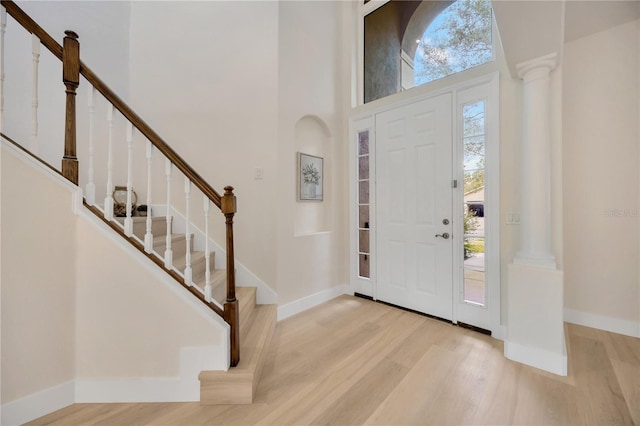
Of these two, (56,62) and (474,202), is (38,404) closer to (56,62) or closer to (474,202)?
(56,62)

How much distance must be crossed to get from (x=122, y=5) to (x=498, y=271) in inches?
186

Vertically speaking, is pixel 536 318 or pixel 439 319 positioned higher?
pixel 536 318

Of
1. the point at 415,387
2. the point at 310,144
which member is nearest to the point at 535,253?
the point at 415,387

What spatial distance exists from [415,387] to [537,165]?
1.86 meters

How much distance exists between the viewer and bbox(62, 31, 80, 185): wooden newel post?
145 centimetres

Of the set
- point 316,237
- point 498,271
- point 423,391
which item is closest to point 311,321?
point 316,237

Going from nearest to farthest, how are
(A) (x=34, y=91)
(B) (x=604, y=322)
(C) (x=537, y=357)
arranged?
(A) (x=34, y=91)
(C) (x=537, y=357)
(B) (x=604, y=322)

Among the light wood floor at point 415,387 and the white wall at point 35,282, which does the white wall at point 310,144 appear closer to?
the light wood floor at point 415,387

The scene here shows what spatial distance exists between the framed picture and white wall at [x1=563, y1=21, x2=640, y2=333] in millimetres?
2623

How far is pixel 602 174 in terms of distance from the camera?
2.46 m

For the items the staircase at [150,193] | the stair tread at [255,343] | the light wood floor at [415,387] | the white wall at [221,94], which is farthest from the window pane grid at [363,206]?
the staircase at [150,193]

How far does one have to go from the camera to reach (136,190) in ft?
9.25

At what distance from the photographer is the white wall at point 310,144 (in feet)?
9.21

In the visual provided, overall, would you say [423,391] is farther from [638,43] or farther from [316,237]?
[638,43]
